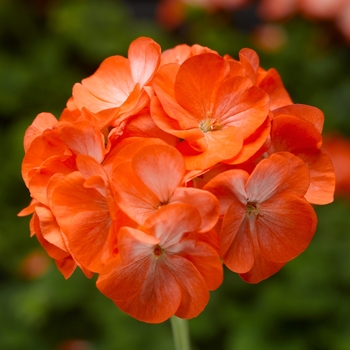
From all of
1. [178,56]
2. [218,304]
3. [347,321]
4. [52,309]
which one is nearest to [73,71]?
[52,309]

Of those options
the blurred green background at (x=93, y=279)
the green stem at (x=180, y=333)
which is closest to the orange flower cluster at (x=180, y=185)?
the green stem at (x=180, y=333)

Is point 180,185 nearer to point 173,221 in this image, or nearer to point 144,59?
point 173,221

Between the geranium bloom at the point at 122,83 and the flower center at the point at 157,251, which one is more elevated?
the geranium bloom at the point at 122,83

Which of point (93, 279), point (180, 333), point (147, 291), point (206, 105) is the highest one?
point (206, 105)

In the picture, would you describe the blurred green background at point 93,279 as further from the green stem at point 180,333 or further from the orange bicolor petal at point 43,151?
the orange bicolor petal at point 43,151

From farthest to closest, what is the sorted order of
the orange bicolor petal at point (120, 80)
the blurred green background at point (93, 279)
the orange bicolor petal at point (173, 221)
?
the blurred green background at point (93, 279)
the orange bicolor petal at point (120, 80)
the orange bicolor petal at point (173, 221)

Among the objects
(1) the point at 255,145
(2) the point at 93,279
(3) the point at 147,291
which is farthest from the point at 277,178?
(2) the point at 93,279

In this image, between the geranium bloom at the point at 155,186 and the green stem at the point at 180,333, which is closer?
the geranium bloom at the point at 155,186
